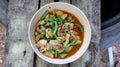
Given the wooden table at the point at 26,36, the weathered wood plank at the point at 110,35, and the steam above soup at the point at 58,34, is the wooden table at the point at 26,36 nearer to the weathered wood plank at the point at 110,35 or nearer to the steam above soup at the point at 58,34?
the steam above soup at the point at 58,34

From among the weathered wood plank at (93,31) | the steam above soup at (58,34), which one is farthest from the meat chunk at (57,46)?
the weathered wood plank at (93,31)

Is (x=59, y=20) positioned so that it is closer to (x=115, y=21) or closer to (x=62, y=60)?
(x=62, y=60)

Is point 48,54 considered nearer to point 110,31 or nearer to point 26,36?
point 26,36

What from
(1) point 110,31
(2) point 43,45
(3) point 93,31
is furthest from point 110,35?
(2) point 43,45

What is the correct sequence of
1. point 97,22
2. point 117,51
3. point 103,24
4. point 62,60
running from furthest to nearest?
1. point 117,51
2. point 103,24
3. point 97,22
4. point 62,60

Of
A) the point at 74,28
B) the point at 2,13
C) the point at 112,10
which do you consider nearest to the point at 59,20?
the point at 74,28

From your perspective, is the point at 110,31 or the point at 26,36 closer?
the point at 26,36

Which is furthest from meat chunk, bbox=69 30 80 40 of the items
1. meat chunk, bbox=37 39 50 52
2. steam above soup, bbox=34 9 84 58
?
meat chunk, bbox=37 39 50 52
